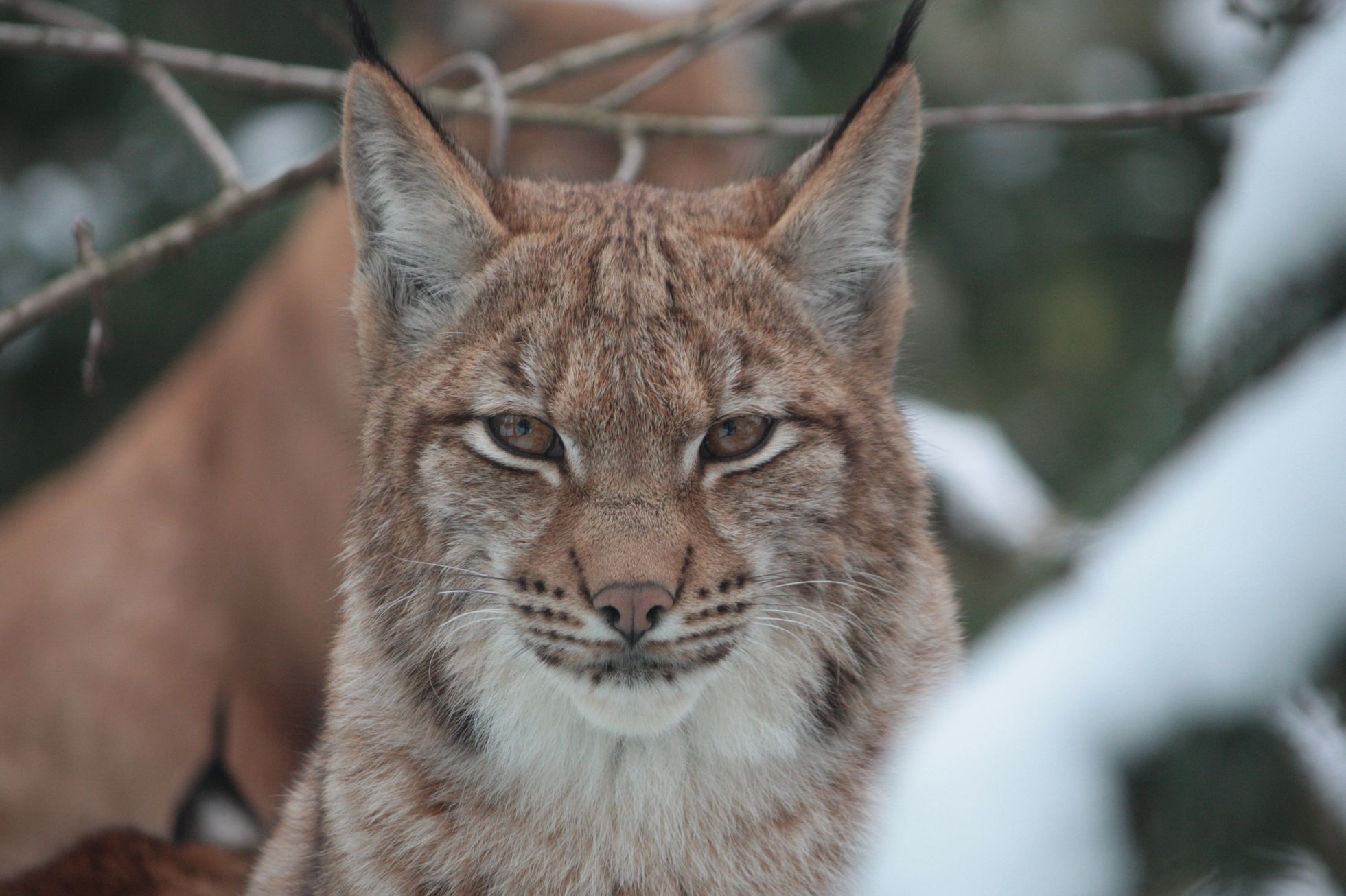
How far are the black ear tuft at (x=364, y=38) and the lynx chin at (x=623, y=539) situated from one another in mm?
14

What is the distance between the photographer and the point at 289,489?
6.18 m

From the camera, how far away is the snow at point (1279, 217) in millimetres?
1260

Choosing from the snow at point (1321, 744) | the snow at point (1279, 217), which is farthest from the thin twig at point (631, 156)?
the snow at point (1321, 744)

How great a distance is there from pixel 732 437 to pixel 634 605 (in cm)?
44

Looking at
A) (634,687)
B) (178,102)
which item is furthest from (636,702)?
(178,102)

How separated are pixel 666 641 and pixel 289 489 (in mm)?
4191

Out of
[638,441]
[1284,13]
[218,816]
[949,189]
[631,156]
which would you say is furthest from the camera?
[949,189]

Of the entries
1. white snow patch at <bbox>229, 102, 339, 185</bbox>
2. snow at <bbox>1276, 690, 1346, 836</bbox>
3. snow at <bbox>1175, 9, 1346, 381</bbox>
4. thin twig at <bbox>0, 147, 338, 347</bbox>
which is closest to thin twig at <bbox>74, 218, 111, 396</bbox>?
thin twig at <bbox>0, 147, 338, 347</bbox>

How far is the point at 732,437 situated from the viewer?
259cm

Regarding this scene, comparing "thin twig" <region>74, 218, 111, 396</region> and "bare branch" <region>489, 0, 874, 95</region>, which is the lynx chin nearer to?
"thin twig" <region>74, 218, 111, 396</region>

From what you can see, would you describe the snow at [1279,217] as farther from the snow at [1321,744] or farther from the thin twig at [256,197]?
the thin twig at [256,197]

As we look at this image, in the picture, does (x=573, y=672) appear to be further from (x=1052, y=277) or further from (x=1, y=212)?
(x=1, y=212)

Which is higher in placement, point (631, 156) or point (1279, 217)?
point (631, 156)

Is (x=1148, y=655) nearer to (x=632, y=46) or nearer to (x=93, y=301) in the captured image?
(x=93, y=301)
